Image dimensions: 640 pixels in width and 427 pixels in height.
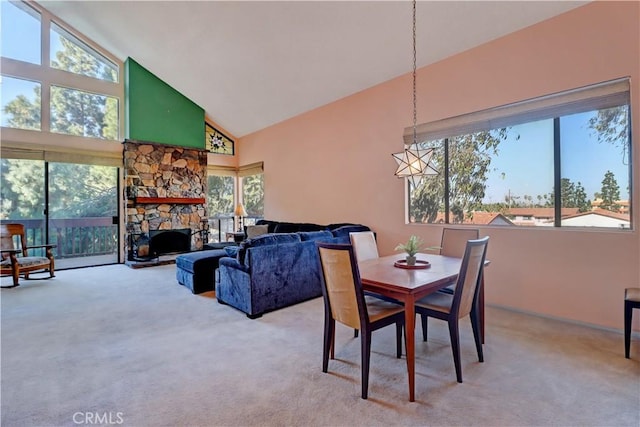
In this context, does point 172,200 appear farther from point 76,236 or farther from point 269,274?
point 269,274

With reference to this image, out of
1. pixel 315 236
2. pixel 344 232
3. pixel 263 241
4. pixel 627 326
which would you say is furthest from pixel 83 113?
pixel 627 326

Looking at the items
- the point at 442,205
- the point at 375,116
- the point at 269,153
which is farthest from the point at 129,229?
the point at 442,205

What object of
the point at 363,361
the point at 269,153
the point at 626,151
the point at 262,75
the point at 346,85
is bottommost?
the point at 363,361

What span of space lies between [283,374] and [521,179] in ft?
11.0

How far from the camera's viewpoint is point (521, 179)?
11.7ft

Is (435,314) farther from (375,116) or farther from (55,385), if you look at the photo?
(375,116)

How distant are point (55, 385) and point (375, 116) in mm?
4690

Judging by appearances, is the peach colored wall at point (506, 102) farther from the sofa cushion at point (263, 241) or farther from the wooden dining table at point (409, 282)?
the sofa cushion at point (263, 241)

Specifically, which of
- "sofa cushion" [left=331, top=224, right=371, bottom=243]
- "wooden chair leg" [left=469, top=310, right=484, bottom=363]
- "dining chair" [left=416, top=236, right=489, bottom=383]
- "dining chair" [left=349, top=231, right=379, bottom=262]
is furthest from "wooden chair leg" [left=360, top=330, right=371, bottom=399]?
"sofa cushion" [left=331, top=224, right=371, bottom=243]

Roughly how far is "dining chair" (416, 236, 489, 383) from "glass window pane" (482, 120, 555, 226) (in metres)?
1.74

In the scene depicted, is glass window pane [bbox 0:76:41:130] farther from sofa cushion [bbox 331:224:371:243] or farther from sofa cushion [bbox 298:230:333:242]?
sofa cushion [bbox 331:224:371:243]

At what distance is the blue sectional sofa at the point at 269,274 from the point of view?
10.9 feet

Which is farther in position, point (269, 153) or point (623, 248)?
point (269, 153)

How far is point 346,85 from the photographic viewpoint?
4.98 m
